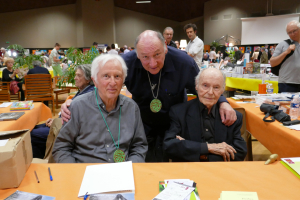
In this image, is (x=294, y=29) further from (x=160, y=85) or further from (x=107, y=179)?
(x=107, y=179)

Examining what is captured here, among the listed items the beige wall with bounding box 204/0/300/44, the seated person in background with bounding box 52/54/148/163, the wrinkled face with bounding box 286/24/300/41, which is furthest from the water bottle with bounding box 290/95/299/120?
the beige wall with bounding box 204/0/300/44

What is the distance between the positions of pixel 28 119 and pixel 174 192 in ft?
7.77

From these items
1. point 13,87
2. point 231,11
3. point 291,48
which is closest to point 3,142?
point 291,48

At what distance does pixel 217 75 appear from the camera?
1.80m

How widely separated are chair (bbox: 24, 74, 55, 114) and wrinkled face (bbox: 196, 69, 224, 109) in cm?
480

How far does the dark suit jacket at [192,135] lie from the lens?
5.60 ft

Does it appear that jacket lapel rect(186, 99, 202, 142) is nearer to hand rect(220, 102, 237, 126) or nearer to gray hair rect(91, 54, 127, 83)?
hand rect(220, 102, 237, 126)

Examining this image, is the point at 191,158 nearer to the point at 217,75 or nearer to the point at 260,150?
the point at 217,75

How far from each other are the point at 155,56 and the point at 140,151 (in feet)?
2.40

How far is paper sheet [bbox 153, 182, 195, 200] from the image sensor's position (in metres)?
1.00

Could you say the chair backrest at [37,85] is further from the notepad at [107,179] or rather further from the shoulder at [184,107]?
the notepad at [107,179]

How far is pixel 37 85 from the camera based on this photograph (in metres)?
5.54

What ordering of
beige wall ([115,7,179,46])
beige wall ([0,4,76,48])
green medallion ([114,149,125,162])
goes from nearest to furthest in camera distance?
1. green medallion ([114,149,125,162])
2. beige wall ([0,4,76,48])
3. beige wall ([115,7,179,46])

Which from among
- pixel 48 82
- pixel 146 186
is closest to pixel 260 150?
pixel 146 186
